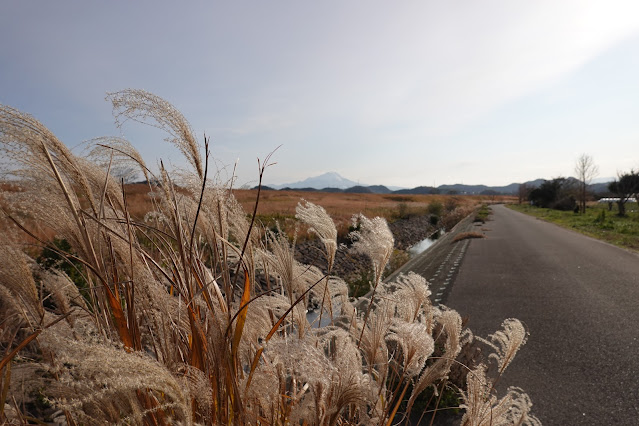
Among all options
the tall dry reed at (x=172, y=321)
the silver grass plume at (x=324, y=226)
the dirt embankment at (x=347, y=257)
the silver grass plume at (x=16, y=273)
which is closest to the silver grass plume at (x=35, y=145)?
the tall dry reed at (x=172, y=321)

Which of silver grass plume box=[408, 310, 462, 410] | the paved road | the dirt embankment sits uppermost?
silver grass plume box=[408, 310, 462, 410]

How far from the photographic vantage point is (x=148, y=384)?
846mm

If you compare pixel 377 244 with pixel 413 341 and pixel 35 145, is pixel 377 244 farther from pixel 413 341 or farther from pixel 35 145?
pixel 35 145

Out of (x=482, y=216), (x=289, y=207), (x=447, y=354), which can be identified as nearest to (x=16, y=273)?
(x=447, y=354)

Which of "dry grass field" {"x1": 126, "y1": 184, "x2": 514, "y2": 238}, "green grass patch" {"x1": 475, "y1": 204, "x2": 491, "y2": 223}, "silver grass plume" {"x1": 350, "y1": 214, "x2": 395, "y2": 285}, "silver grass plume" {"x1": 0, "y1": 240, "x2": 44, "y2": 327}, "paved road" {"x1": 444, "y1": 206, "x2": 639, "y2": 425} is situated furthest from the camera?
"green grass patch" {"x1": 475, "y1": 204, "x2": 491, "y2": 223}

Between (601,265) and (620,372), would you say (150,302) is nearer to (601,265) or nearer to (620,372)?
(620,372)

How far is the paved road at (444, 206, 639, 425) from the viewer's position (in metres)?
3.45

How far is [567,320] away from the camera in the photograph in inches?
225

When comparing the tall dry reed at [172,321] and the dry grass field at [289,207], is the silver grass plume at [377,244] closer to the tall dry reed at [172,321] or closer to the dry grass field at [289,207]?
the tall dry reed at [172,321]

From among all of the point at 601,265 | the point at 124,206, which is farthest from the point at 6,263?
the point at 601,265

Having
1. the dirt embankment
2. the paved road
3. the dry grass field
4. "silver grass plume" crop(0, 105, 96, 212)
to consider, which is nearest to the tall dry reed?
"silver grass plume" crop(0, 105, 96, 212)

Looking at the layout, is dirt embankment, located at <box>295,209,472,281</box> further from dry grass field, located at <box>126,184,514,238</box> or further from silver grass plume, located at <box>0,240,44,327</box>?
silver grass plume, located at <box>0,240,44,327</box>

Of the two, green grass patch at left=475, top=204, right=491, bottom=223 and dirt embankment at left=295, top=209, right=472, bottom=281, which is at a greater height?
green grass patch at left=475, top=204, right=491, bottom=223

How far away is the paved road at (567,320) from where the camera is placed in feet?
11.3
